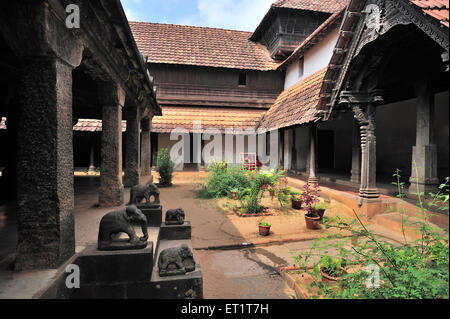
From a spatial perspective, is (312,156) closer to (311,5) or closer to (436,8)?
(436,8)

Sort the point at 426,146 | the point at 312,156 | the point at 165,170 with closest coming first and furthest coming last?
1. the point at 426,146
2. the point at 312,156
3. the point at 165,170

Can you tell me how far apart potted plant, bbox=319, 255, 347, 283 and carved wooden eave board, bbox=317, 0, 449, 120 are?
9.92 feet

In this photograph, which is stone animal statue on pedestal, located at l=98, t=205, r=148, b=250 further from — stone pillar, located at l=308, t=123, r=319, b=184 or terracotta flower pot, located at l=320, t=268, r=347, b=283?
stone pillar, located at l=308, t=123, r=319, b=184

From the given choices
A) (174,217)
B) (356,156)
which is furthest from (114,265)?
(356,156)

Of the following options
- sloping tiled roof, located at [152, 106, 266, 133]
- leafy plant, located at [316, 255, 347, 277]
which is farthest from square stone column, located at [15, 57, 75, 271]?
sloping tiled roof, located at [152, 106, 266, 133]

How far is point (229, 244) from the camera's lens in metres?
4.93

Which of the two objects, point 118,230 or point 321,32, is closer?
point 118,230

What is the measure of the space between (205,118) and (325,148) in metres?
6.76

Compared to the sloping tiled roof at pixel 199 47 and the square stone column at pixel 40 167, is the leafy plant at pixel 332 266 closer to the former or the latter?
the square stone column at pixel 40 167

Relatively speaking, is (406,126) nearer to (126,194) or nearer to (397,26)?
(397,26)

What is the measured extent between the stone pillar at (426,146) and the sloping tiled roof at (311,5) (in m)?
11.5

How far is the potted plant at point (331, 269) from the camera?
311cm

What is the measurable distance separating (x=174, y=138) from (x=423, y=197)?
39.0ft
